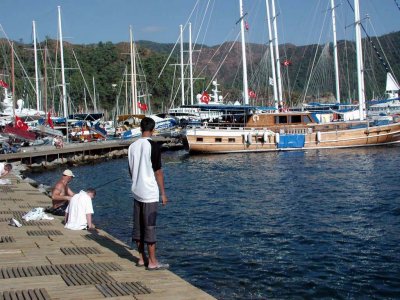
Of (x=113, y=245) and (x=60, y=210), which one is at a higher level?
(x=60, y=210)

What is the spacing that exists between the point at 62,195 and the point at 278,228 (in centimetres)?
627

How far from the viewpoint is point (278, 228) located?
50.2 feet

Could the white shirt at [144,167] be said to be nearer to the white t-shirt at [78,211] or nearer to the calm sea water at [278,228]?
the calm sea water at [278,228]

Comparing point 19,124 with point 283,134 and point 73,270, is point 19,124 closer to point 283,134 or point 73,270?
point 283,134

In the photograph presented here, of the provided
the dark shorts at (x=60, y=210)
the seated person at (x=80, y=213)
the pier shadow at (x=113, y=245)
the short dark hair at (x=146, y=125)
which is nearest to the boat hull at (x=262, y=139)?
the dark shorts at (x=60, y=210)

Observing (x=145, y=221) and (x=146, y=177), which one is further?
(x=145, y=221)

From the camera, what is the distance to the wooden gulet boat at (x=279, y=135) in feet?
140

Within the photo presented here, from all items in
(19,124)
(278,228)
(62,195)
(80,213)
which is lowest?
(278,228)

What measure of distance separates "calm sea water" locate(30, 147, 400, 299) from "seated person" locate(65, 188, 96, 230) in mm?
1876

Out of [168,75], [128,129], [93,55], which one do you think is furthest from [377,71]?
[128,129]

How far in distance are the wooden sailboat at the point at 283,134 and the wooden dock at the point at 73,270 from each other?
1209 inches

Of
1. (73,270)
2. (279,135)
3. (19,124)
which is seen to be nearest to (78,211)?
(73,270)

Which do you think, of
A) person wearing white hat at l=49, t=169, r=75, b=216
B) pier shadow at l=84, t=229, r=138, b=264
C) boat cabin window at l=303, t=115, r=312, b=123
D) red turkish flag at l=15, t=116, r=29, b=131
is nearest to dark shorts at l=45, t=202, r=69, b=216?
person wearing white hat at l=49, t=169, r=75, b=216

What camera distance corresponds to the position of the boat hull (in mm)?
42594
